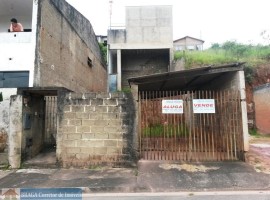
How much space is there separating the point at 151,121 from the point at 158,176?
2.42 meters

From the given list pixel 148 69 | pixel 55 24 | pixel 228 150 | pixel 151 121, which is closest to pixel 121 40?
pixel 148 69

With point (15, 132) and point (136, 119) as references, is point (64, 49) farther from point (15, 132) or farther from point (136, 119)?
point (136, 119)

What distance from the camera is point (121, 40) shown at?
2005cm

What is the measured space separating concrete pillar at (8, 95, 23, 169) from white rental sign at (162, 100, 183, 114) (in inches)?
173

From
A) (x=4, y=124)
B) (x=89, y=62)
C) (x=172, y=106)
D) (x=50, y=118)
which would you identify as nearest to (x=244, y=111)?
(x=172, y=106)

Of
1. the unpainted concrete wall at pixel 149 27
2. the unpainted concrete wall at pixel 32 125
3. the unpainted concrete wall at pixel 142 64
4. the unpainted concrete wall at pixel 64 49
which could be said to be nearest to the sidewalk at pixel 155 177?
the unpainted concrete wall at pixel 32 125

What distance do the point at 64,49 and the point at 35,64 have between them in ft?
10.3

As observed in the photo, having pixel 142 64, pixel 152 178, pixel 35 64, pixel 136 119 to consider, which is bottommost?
pixel 152 178

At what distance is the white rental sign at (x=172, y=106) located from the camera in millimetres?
7875

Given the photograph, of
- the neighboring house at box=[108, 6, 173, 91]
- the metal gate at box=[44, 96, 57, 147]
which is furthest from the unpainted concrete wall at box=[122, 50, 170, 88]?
the metal gate at box=[44, 96, 57, 147]

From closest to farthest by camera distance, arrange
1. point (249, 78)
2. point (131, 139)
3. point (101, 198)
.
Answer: point (101, 198), point (131, 139), point (249, 78)

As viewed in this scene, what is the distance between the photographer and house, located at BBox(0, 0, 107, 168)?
789 centimetres

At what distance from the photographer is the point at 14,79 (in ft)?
32.5

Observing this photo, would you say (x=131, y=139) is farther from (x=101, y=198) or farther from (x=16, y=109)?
(x=16, y=109)
